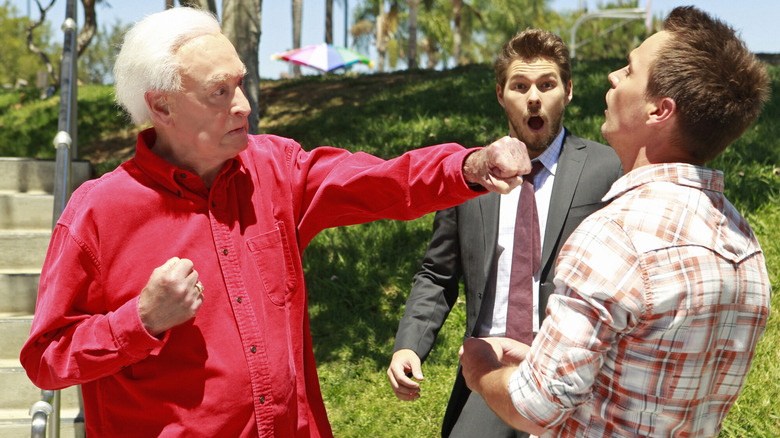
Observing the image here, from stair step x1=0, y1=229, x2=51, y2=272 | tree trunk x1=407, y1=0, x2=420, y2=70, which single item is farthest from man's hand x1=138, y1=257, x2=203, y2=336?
tree trunk x1=407, y1=0, x2=420, y2=70

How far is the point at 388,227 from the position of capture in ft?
23.0

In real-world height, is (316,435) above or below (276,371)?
below

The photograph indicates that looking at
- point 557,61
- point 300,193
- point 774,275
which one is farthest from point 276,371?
point 774,275

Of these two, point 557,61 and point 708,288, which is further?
point 557,61

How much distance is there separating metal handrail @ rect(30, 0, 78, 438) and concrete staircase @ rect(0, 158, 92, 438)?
18 centimetres

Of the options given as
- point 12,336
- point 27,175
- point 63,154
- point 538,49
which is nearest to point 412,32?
point 27,175

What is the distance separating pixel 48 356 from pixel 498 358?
4.30 feet

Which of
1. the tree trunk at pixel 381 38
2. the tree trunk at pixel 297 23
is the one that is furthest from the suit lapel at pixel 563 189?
the tree trunk at pixel 381 38

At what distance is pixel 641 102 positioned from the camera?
2018 mm

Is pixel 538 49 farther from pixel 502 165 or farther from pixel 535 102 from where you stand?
pixel 502 165

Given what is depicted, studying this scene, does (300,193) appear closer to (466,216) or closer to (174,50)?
(174,50)

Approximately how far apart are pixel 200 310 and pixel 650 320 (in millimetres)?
1292

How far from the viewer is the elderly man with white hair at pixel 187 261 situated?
2029mm

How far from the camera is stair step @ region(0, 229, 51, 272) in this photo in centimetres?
582
